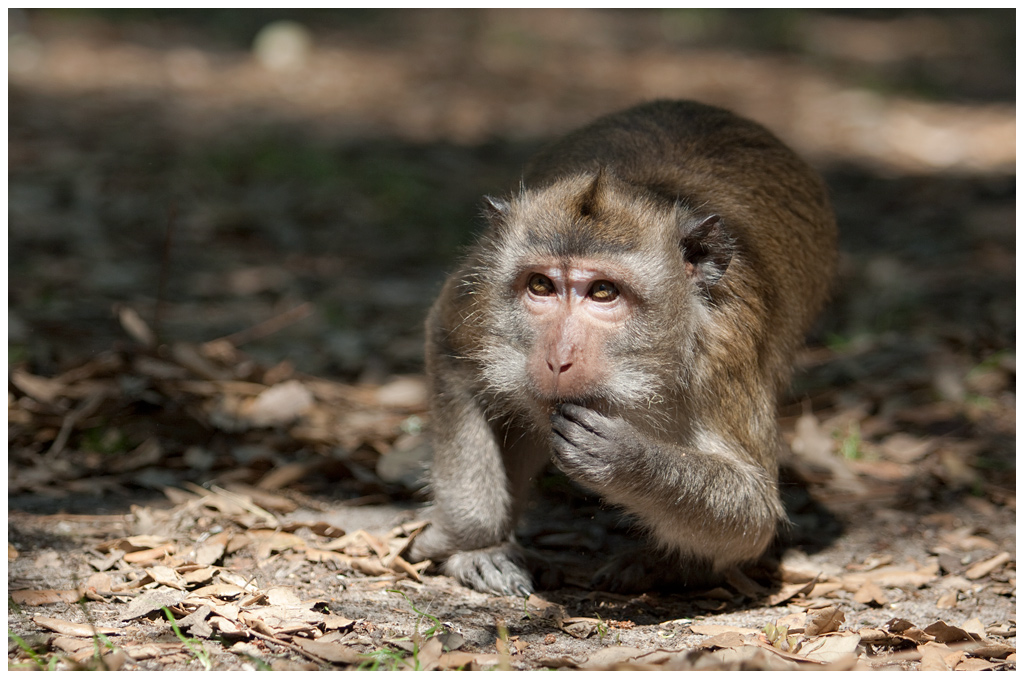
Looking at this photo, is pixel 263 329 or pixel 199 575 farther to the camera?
pixel 263 329

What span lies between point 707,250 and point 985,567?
7.56 feet

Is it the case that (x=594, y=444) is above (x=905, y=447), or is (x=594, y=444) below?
above

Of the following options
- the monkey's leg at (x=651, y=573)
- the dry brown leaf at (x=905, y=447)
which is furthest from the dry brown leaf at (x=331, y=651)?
the dry brown leaf at (x=905, y=447)

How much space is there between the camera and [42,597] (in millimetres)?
4148

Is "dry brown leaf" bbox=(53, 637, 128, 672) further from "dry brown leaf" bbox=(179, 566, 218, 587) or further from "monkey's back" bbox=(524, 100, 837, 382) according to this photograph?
"monkey's back" bbox=(524, 100, 837, 382)

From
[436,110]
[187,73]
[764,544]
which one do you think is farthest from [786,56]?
[764,544]

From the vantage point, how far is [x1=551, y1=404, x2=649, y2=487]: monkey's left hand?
4129 mm

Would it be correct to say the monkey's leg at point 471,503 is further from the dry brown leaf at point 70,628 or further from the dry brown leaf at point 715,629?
the dry brown leaf at point 70,628

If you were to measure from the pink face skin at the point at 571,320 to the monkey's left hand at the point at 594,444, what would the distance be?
3.6 inches

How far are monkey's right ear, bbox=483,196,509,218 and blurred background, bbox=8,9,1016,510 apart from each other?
169 centimetres

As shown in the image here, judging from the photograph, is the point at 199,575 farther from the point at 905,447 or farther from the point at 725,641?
the point at 905,447

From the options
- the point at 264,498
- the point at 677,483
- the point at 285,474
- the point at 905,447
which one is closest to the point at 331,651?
the point at 677,483

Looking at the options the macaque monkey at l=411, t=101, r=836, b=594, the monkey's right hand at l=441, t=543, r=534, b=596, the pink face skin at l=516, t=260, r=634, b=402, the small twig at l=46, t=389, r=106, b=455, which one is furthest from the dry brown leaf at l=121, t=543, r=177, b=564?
the pink face skin at l=516, t=260, r=634, b=402

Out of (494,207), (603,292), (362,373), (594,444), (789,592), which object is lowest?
(789,592)
